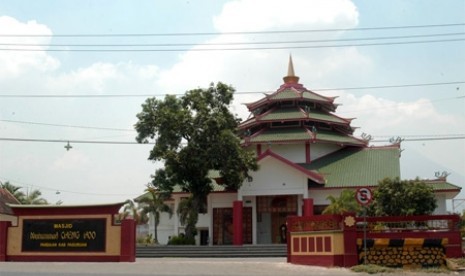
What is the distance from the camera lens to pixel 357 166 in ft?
141

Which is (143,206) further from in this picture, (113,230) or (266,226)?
(113,230)

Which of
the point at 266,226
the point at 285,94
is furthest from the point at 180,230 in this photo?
the point at 285,94

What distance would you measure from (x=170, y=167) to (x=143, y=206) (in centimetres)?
656

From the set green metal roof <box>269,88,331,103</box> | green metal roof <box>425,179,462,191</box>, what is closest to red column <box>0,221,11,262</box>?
green metal roof <box>269,88,331,103</box>

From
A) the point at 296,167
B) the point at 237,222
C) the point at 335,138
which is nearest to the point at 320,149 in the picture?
the point at 335,138

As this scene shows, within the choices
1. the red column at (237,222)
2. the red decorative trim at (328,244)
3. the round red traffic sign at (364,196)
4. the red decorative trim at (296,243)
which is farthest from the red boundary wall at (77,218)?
the red column at (237,222)

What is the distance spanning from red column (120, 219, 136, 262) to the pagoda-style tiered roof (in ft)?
59.9

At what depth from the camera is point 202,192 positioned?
39562 millimetres

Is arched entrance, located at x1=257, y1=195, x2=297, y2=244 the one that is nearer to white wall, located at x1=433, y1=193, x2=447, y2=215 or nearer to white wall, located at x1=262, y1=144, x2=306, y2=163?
white wall, located at x1=262, y1=144, x2=306, y2=163

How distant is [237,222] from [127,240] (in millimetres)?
14448

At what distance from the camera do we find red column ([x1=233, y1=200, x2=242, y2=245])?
39812 millimetres

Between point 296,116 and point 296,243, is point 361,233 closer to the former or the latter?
point 296,243

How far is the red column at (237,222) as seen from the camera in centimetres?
3981

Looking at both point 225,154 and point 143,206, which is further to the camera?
point 143,206
